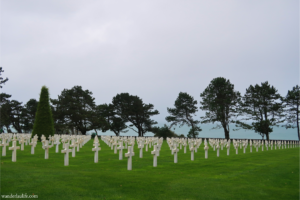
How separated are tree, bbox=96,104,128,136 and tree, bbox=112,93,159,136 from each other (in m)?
0.81

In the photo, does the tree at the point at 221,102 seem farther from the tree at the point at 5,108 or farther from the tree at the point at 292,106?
the tree at the point at 5,108

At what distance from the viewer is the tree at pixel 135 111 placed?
51.2 m

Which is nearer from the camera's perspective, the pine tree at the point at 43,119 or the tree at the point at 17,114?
the pine tree at the point at 43,119

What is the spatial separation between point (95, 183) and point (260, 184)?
14.8 feet

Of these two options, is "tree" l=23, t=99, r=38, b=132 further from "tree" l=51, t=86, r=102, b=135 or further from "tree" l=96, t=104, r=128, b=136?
"tree" l=96, t=104, r=128, b=136

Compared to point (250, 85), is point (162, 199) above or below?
below

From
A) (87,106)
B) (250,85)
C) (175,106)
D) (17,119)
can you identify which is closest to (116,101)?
(87,106)

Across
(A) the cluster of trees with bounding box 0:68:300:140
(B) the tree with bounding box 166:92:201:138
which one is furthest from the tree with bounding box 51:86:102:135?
(B) the tree with bounding box 166:92:201:138

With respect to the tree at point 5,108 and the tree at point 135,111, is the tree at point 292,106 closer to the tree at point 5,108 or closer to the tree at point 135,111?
the tree at point 135,111

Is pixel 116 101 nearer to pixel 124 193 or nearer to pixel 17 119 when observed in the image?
pixel 17 119

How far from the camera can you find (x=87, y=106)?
49.0m

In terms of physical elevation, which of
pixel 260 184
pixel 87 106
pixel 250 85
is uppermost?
pixel 250 85

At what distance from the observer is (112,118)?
52156 millimetres

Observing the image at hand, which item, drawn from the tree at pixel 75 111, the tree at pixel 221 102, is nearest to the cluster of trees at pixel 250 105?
the tree at pixel 221 102
